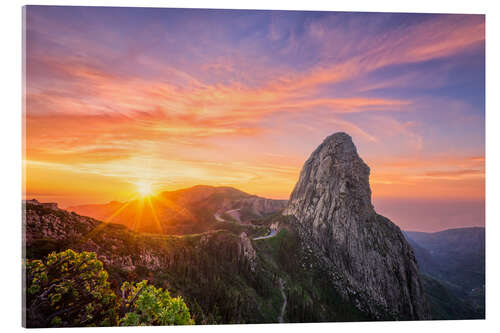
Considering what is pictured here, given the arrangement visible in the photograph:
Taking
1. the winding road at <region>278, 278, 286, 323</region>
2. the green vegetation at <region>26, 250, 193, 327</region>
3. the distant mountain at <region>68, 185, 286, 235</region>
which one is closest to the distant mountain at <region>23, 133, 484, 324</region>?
the winding road at <region>278, 278, 286, 323</region>

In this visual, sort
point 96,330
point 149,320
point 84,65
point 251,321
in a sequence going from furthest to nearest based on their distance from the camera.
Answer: point 251,321 → point 84,65 → point 96,330 → point 149,320

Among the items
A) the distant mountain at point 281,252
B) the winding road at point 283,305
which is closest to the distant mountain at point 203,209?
the distant mountain at point 281,252

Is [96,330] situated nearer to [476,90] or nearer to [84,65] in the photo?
[84,65]

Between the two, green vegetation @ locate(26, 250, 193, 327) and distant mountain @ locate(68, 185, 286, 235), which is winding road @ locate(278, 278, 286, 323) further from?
green vegetation @ locate(26, 250, 193, 327)

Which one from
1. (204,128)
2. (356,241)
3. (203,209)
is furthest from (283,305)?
(203,209)

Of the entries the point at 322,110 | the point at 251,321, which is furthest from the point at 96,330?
the point at 322,110
